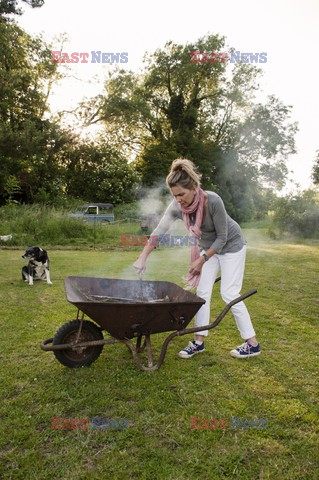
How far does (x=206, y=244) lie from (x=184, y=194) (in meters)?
0.48

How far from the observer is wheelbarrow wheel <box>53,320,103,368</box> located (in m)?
2.50

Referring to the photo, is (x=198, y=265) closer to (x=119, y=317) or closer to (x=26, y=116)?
(x=119, y=317)

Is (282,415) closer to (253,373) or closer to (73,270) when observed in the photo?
(253,373)

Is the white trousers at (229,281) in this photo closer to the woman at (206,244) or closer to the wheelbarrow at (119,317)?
the woman at (206,244)

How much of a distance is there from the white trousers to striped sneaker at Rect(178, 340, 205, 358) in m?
0.26

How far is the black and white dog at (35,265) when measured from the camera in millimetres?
5320

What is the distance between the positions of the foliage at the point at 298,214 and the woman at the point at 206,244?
36.2ft

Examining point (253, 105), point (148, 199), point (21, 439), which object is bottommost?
point (21, 439)

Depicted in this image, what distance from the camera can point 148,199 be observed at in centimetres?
1922

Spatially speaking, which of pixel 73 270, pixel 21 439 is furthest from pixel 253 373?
pixel 73 270

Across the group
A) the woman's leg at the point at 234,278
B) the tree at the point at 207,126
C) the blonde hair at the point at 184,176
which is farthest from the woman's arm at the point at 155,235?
the tree at the point at 207,126

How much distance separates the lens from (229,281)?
8.89 ft

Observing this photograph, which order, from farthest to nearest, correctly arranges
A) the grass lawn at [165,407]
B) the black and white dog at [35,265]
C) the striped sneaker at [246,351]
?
the black and white dog at [35,265] → the striped sneaker at [246,351] → the grass lawn at [165,407]

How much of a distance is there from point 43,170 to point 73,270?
40.8 feet
